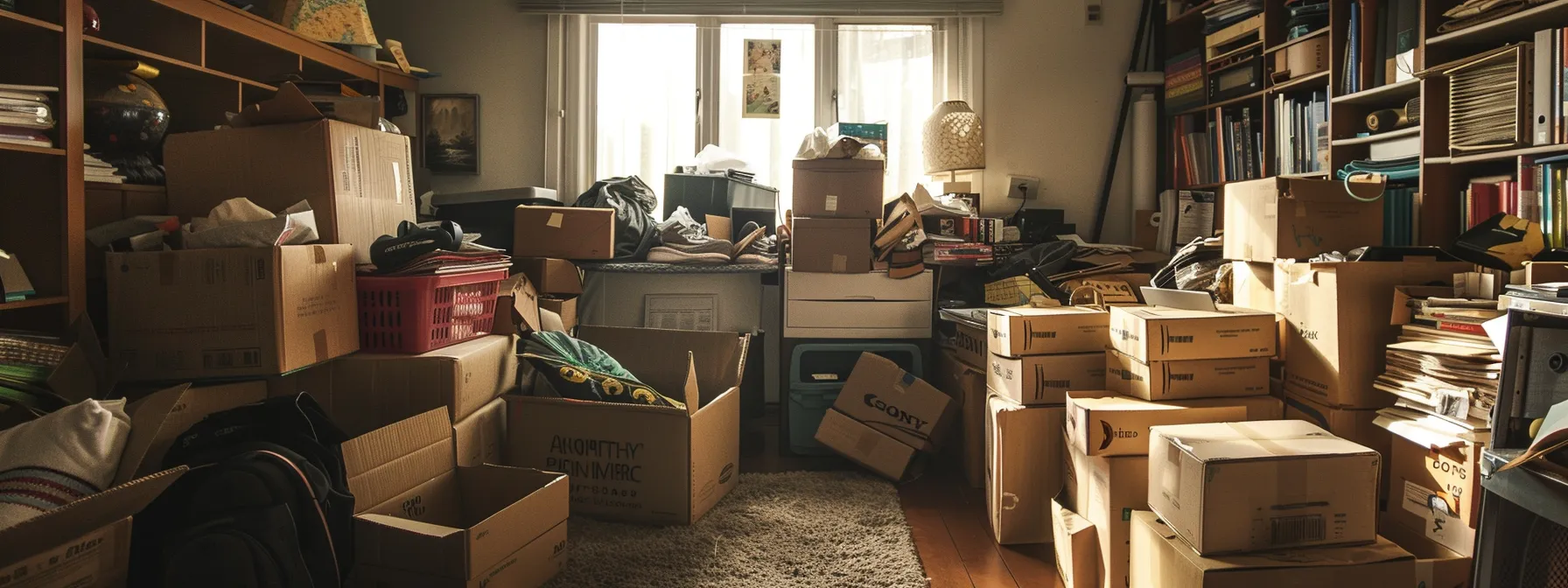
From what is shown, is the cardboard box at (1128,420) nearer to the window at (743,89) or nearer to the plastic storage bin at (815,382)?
the plastic storage bin at (815,382)

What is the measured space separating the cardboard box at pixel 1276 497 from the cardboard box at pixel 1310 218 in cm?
76

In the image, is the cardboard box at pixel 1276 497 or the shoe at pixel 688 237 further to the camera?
the shoe at pixel 688 237

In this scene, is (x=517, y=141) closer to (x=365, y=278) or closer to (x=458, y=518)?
(x=365, y=278)

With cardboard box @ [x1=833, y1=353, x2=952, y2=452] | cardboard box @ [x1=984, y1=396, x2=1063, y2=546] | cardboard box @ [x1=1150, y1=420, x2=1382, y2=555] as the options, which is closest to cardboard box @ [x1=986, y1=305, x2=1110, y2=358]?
cardboard box @ [x1=984, y1=396, x2=1063, y2=546]

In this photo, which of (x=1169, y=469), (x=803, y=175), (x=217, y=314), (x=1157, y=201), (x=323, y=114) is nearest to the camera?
(x=1169, y=469)

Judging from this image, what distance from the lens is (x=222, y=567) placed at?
1418mm

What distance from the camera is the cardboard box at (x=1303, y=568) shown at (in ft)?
4.55

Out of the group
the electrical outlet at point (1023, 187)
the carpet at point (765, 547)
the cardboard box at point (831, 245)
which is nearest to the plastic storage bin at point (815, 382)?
the cardboard box at point (831, 245)

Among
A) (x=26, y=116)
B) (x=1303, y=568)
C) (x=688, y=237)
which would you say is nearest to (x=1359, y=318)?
(x=1303, y=568)

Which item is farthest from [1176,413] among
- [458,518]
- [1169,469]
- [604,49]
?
[604,49]

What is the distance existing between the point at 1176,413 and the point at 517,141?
301cm

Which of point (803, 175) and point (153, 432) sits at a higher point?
point (803, 175)

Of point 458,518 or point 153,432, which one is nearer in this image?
point 153,432

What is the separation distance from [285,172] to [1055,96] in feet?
9.98
